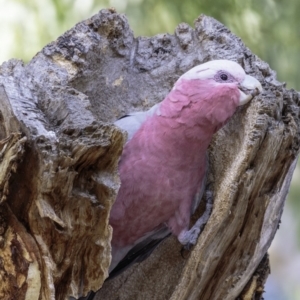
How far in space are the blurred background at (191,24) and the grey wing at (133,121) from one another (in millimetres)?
403

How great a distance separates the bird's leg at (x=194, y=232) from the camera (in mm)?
897

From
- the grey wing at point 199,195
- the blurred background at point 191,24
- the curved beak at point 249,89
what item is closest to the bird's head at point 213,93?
the curved beak at point 249,89

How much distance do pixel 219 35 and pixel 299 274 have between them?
784 millimetres

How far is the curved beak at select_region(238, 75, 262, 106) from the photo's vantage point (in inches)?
32.6

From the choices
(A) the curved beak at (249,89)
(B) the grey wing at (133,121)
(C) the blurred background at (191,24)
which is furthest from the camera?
(C) the blurred background at (191,24)

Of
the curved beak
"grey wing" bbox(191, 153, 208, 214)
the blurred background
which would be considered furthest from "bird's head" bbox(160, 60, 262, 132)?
the blurred background

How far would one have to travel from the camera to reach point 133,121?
3.20 ft

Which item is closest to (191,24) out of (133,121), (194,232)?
(133,121)

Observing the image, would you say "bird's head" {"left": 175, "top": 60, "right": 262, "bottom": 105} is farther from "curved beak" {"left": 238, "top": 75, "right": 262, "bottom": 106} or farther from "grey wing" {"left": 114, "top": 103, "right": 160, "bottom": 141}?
"grey wing" {"left": 114, "top": 103, "right": 160, "bottom": 141}

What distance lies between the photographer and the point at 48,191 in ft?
2.16

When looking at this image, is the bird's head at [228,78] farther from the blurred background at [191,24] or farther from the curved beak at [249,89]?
the blurred background at [191,24]

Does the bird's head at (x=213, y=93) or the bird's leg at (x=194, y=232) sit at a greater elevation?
the bird's head at (x=213, y=93)

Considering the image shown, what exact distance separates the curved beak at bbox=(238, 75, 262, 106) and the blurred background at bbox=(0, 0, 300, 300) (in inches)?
20.5

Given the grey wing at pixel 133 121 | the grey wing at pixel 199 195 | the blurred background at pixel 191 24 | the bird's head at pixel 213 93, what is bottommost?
the grey wing at pixel 199 195
